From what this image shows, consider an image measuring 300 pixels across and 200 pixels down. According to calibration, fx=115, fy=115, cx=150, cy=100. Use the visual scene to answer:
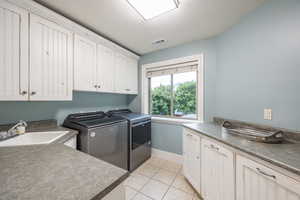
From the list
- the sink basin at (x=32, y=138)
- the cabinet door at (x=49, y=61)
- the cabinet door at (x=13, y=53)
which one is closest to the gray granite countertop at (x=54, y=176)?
the sink basin at (x=32, y=138)

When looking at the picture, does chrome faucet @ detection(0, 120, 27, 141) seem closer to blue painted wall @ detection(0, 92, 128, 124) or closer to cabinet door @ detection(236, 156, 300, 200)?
blue painted wall @ detection(0, 92, 128, 124)

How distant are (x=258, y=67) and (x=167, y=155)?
212 centimetres

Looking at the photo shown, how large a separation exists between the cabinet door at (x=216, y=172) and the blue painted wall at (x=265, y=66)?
0.69 meters

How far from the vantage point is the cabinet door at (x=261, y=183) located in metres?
0.69

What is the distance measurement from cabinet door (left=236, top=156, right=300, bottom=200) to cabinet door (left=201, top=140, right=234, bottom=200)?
0.24ft

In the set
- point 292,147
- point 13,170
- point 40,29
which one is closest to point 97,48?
point 40,29

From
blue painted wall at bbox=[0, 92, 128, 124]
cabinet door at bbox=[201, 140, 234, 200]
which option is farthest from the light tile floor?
blue painted wall at bbox=[0, 92, 128, 124]

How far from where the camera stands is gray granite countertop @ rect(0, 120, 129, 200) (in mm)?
444

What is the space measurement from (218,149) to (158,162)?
1513 mm

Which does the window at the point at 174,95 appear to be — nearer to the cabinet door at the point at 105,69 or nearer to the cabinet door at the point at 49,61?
the cabinet door at the point at 105,69

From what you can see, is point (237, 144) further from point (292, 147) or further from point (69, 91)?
point (69, 91)

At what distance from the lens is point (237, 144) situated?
1.02 m

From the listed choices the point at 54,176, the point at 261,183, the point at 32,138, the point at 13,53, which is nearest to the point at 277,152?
the point at 261,183

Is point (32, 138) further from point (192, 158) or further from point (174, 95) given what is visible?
point (174, 95)
